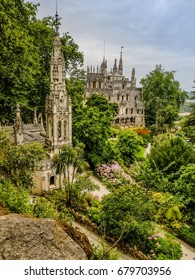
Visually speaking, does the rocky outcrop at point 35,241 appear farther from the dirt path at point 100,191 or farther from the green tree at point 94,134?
the green tree at point 94,134

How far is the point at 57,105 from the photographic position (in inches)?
760

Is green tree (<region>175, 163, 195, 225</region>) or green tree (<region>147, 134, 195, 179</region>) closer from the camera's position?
green tree (<region>175, 163, 195, 225</region>)

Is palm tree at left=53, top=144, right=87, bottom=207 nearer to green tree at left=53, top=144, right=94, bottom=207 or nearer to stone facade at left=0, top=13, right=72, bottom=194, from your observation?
green tree at left=53, top=144, right=94, bottom=207

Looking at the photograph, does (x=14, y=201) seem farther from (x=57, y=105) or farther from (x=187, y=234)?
(x=187, y=234)

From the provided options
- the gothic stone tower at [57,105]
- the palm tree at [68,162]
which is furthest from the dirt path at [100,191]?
the gothic stone tower at [57,105]

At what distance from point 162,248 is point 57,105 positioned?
38.9ft

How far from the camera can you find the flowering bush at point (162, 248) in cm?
1289

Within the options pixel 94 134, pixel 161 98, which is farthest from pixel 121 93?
pixel 94 134

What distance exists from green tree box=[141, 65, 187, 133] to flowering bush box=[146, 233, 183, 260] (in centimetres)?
3018

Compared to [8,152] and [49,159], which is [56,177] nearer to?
[49,159]

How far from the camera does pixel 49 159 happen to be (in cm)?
1928

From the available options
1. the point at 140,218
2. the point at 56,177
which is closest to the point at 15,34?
the point at 56,177

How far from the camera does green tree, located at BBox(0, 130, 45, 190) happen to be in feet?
43.3

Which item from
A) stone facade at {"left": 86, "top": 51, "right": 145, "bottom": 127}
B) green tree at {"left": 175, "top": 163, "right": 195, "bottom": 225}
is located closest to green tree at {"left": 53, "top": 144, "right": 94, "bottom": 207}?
green tree at {"left": 175, "top": 163, "right": 195, "bottom": 225}
